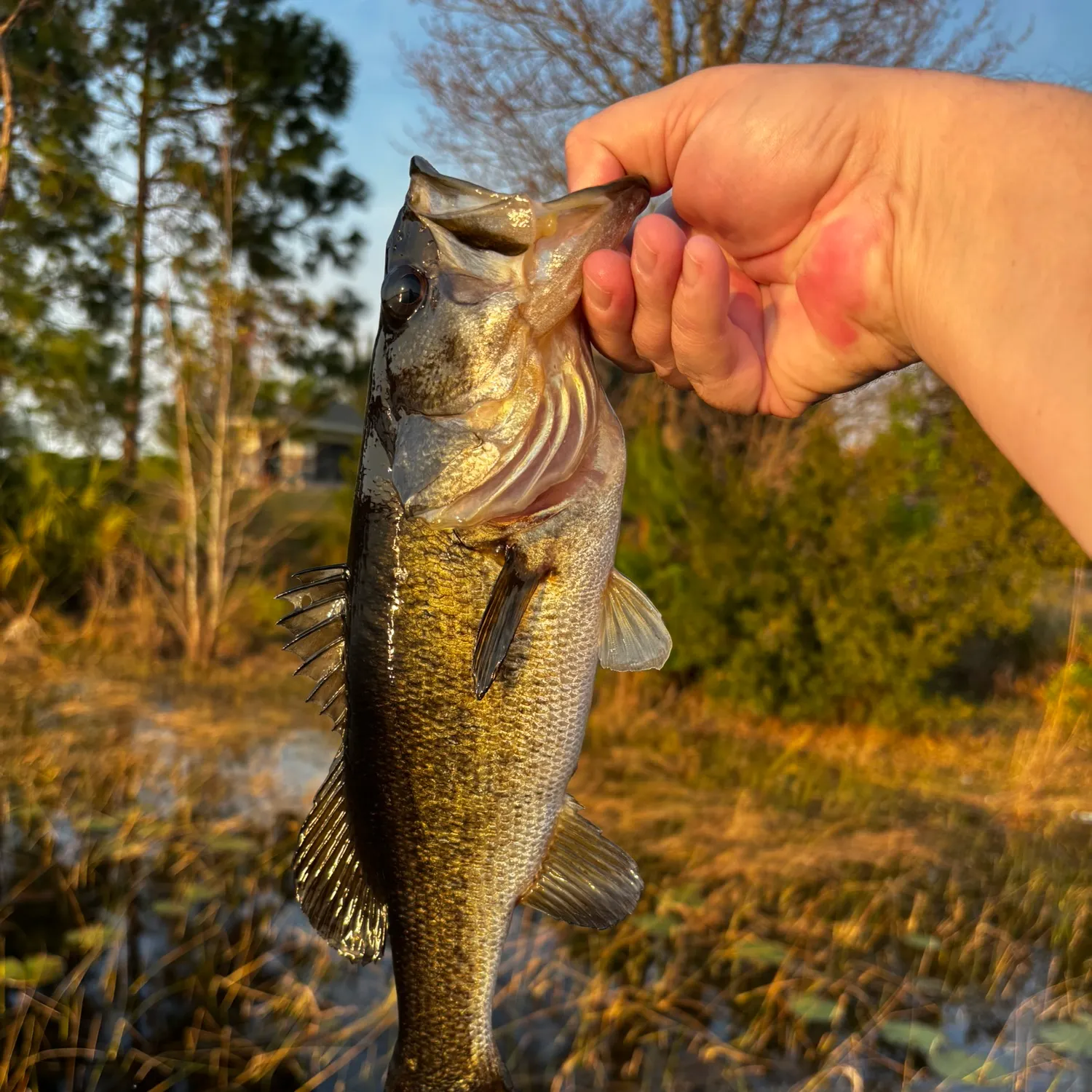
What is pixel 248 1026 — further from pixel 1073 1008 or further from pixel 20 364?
pixel 20 364

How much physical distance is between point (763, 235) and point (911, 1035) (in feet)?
12.4

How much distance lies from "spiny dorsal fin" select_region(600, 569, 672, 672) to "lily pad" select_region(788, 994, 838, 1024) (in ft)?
10.5

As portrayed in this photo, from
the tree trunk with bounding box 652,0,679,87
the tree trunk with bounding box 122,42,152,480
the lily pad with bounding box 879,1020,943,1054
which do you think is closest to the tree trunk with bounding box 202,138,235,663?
the tree trunk with bounding box 122,42,152,480

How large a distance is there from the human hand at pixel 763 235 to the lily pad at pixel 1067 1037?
367 cm

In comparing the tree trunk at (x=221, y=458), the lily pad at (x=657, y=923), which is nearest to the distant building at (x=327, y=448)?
the tree trunk at (x=221, y=458)

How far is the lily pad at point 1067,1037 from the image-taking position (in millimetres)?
3809

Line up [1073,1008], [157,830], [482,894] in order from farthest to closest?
1. [157,830]
2. [1073,1008]
3. [482,894]

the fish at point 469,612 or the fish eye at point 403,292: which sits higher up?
the fish eye at point 403,292

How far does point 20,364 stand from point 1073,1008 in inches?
603

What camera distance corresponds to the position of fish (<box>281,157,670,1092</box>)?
1.50 m

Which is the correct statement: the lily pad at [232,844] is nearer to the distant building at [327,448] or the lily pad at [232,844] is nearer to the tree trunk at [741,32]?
the tree trunk at [741,32]

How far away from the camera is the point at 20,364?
13570 mm

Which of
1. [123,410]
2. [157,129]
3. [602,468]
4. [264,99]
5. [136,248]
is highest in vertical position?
[264,99]

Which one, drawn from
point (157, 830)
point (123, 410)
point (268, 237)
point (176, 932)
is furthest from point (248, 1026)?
point (268, 237)
